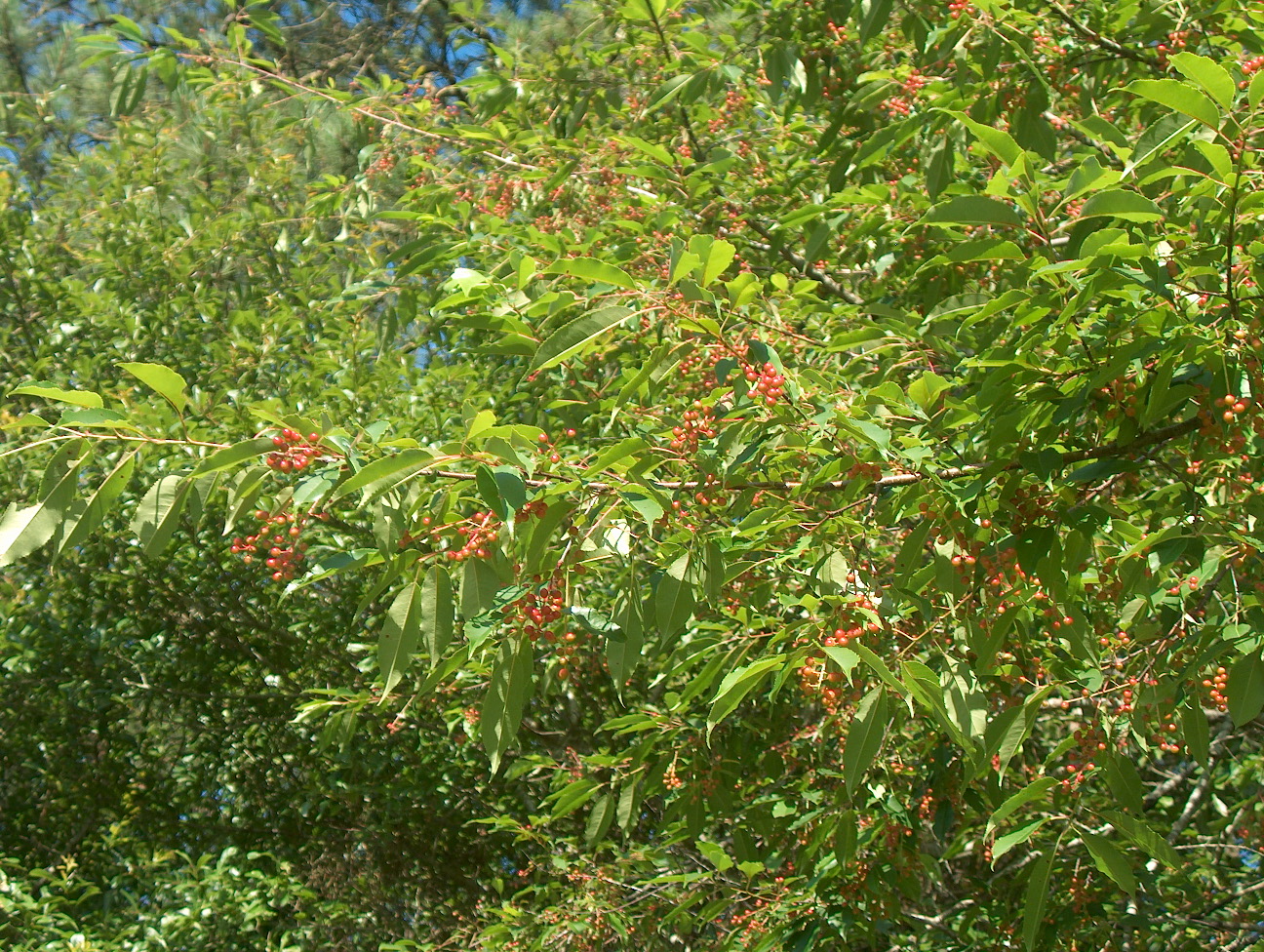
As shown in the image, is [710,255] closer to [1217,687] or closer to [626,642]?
[626,642]

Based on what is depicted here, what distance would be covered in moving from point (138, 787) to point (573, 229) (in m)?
3.06

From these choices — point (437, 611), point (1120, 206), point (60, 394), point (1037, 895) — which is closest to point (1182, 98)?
point (1120, 206)

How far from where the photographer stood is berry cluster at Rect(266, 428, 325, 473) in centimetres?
150

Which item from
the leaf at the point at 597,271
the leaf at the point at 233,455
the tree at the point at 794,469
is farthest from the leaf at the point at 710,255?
the leaf at the point at 233,455

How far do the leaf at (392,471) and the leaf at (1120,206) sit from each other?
2.92ft

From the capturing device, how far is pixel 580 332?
1.53 m

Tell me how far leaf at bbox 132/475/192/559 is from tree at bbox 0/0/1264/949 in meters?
0.01

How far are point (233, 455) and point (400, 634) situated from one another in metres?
0.31

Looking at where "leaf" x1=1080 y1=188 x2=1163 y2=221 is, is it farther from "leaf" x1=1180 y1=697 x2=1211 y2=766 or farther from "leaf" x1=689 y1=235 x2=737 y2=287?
"leaf" x1=1180 y1=697 x2=1211 y2=766

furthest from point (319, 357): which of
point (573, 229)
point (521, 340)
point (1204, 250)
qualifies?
point (1204, 250)

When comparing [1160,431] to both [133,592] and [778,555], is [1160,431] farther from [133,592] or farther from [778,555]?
[133,592]

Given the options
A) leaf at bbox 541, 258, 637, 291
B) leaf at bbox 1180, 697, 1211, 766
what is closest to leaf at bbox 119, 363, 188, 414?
leaf at bbox 541, 258, 637, 291

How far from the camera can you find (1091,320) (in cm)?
187

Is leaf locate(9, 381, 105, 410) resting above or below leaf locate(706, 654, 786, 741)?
above
